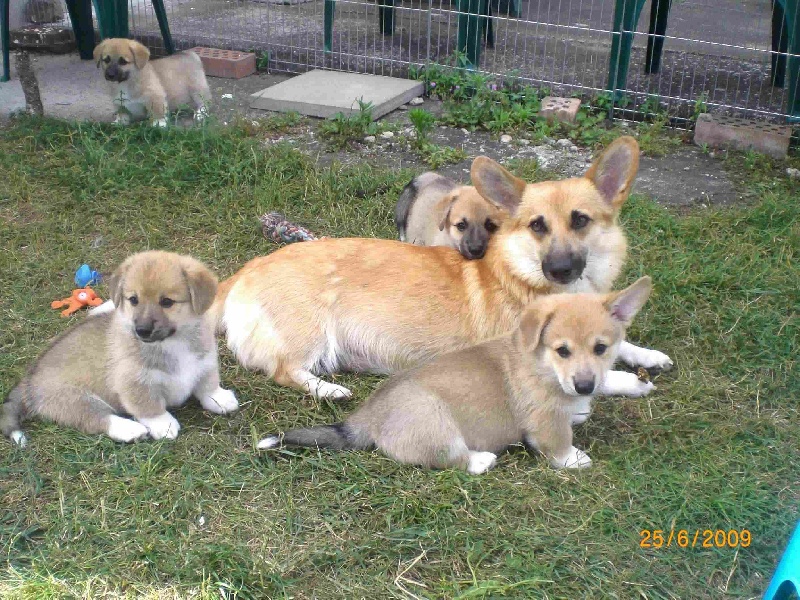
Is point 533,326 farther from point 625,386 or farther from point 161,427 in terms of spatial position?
point 161,427

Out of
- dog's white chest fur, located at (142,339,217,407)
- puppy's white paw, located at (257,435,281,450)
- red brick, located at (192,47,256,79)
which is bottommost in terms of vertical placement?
puppy's white paw, located at (257,435,281,450)

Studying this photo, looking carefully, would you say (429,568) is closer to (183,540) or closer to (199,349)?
(183,540)

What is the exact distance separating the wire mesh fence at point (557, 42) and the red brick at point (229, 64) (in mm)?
290

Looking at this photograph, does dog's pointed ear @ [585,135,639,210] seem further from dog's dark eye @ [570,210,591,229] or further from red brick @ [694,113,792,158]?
red brick @ [694,113,792,158]

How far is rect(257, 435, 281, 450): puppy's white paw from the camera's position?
3246mm

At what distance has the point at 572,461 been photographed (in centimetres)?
324

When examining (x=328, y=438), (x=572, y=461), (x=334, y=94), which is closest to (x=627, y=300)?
(x=572, y=461)

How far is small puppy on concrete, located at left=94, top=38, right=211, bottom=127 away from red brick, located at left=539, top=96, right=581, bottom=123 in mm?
3017

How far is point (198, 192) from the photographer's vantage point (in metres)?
5.79

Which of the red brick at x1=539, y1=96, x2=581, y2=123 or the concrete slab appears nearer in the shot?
the red brick at x1=539, y1=96, x2=581, y2=123

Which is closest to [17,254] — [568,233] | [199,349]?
[199,349]

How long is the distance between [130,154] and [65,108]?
67.6 inches

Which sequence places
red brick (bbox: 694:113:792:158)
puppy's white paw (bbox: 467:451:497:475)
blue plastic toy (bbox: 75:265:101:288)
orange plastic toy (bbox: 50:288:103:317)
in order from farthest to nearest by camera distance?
red brick (bbox: 694:113:792:158), blue plastic toy (bbox: 75:265:101:288), orange plastic toy (bbox: 50:288:103:317), puppy's white paw (bbox: 467:451:497:475)

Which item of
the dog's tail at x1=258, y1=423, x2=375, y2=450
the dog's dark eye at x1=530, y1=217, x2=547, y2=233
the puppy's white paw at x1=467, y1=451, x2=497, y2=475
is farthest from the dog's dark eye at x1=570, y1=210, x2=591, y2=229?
the dog's tail at x1=258, y1=423, x2=375, y2=450
